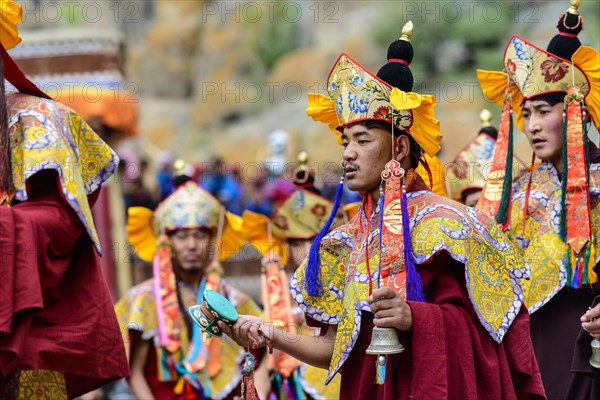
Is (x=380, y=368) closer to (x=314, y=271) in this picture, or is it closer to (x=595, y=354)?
(x=314, y=271)

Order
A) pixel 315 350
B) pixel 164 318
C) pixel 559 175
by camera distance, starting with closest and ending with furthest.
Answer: pixel 315 350
pixel 559 175
pixel 164 318

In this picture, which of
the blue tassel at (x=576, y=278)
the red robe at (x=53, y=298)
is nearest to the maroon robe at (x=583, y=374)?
the blue tassel at (x=576, y=278)

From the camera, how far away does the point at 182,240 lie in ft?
28.6

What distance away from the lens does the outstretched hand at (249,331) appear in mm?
5074

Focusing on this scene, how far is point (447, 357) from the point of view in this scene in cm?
487

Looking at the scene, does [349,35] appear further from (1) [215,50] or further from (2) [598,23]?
(2) [598,23]

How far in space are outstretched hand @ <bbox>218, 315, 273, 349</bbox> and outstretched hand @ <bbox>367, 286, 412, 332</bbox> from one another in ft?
1.86

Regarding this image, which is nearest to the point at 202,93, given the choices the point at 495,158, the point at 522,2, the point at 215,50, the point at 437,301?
the point at 215,50

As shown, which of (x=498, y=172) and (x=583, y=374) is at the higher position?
(x=498, y=172)

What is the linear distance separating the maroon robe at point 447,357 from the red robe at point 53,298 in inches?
40.8

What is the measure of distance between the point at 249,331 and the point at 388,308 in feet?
2.09

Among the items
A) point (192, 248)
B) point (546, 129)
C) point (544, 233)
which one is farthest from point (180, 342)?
point (546, 129)

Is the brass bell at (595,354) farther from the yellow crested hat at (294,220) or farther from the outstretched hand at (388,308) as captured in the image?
the yellow crested hat at (294,220)

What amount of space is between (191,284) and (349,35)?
61.7 feet
